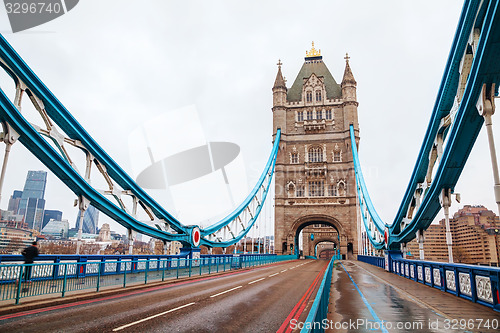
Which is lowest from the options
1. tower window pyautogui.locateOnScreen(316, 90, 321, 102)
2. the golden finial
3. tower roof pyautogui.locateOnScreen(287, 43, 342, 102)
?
tower window pyautogui.locateOnScreen(316, 90, 321, 102)

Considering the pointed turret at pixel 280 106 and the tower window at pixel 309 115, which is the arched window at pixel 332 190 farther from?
the tower window at pixel 309 115

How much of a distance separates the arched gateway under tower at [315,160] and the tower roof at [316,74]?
0.19 m

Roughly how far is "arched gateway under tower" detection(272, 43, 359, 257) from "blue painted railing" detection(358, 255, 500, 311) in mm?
36374

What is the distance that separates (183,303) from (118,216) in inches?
356

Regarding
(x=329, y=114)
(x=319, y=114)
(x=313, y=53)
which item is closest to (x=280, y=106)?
(x=319, y=114)

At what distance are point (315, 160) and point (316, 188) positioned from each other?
473 centimetres

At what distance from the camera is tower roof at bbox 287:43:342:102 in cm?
6071

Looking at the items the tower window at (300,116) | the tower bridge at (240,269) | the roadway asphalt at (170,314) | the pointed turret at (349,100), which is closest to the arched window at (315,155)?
the tower window at (300,116)

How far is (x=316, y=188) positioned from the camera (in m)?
55.6

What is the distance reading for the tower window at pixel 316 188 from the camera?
2180 inches

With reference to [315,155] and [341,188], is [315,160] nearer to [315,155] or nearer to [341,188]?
[315,155]

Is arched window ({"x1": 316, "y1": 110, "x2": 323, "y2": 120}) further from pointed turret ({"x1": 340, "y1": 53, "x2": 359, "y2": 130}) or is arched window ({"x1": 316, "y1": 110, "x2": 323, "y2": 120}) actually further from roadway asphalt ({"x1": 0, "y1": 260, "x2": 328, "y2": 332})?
roadway asphalt ({"x1": 0, "y1": 260, "x2": 328, "y2": 332})

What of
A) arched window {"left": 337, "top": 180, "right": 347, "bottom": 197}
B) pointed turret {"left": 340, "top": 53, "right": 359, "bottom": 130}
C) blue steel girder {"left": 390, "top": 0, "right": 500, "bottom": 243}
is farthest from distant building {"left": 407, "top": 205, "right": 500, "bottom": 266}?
blue steel girder {"left": 390, "top": 0, "right": 500, "bottom": 243}

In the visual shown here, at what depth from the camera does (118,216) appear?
1719 cm
